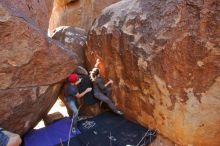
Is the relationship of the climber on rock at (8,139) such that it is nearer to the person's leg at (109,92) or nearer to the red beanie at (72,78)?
the red beanie at (72,78)

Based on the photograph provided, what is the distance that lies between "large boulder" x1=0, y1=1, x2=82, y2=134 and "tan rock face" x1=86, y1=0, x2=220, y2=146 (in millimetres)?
1080

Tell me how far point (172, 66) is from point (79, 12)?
6.28 m

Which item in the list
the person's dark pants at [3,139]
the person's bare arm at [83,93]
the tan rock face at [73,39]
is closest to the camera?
the person's dark pants at [3,139]

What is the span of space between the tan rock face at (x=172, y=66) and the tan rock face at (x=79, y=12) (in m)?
4.46

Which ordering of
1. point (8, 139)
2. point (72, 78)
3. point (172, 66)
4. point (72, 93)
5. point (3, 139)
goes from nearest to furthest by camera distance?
point (3, 139) → point (8, 139) → point (172, 66) → point (72, 78) → point (72, 93)

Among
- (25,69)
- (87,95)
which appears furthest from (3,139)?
(87,95)

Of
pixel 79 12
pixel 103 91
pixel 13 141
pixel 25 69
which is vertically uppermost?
pixel 79 12

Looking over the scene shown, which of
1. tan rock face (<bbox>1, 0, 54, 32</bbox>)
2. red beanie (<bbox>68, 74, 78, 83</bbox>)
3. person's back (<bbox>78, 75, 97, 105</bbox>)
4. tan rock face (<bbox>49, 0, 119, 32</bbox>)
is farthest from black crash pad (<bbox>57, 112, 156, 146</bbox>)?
tan rock face (<bbox>49, 0, 119, 32</bbox>)

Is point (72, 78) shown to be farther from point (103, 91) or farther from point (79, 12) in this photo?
point (79, 12)

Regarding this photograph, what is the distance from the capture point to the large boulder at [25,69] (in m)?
4.41

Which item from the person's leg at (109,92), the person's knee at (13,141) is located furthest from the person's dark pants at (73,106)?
the person's knee at (13,141)

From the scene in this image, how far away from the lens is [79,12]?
33.6 ft

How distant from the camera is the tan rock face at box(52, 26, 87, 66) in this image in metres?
7.12

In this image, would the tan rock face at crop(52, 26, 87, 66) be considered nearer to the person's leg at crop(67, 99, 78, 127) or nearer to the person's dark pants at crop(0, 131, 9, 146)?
the person's leg at crop(67, 99, 78, 127)
